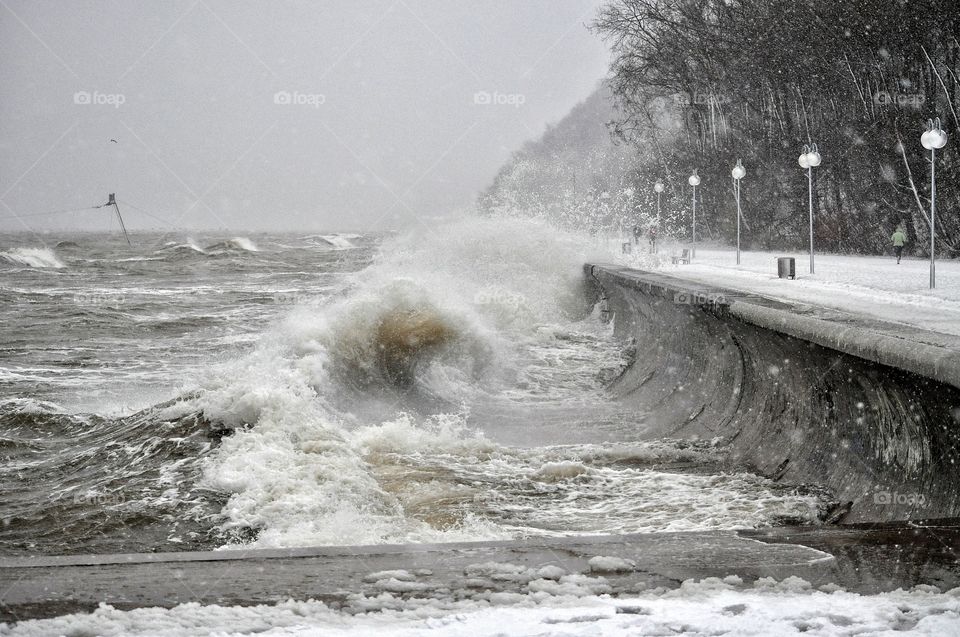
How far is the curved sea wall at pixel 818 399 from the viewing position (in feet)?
13.8

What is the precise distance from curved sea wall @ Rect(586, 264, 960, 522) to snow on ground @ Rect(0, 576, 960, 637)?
5.28 ft

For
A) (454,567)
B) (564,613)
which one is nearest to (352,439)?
(454,567)

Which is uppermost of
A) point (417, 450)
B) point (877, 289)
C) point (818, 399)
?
point (877, 289)

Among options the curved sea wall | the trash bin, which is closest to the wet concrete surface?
the curved sea wall

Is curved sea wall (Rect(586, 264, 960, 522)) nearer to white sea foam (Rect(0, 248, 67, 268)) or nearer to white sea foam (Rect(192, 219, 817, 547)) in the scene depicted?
white sea foam (Rect(192, 219, 817, 547))

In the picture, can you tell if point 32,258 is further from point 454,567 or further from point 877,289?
point 454,567

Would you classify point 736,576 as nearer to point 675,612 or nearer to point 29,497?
point 675,612

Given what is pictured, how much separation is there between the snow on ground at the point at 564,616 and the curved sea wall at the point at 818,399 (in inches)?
63.4

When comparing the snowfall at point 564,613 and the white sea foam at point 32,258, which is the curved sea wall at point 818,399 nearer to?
the snowfall at point 564,613

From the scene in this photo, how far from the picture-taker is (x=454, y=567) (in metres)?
2.88

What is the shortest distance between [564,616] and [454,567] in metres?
0.54

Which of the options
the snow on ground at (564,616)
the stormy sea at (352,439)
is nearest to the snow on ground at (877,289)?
the stormy sea at (352,439)

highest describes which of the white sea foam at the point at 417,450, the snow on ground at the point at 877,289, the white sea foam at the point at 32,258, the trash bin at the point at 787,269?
the white sea foam at the point at 32,258

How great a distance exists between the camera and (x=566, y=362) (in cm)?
1248
